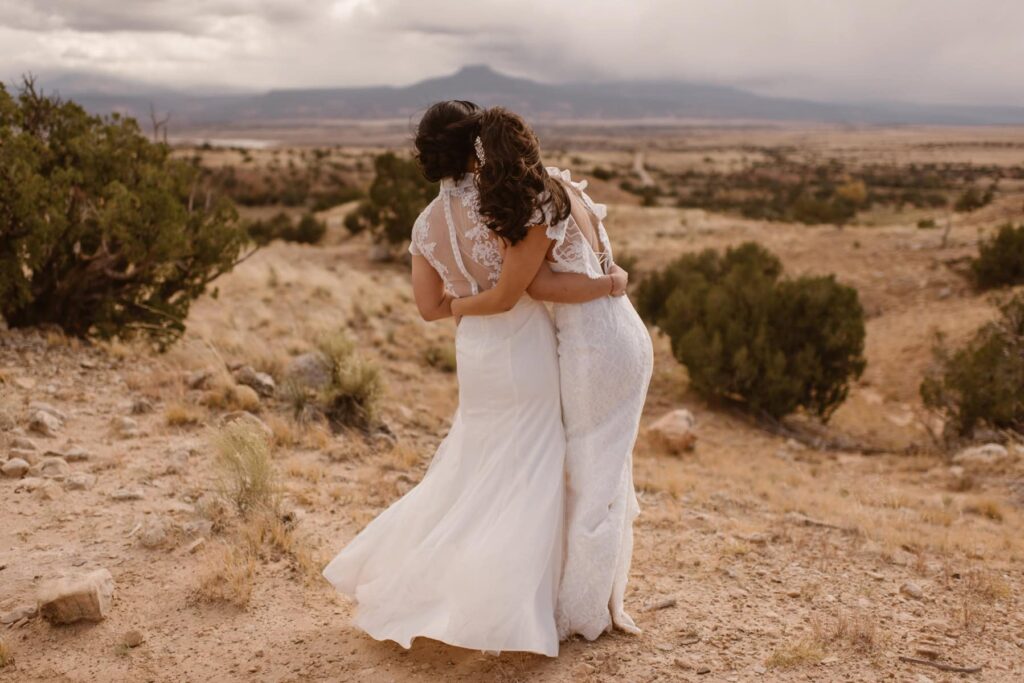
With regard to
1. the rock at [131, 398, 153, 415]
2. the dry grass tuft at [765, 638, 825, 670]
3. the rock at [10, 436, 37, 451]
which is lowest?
the dry grass tuft at [765, 638, 825, 670]

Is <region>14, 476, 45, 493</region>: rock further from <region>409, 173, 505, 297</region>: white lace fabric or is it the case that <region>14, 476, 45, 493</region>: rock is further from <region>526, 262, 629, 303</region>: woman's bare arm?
<region>526, 262, 629, 303</region>: woman's bare arm

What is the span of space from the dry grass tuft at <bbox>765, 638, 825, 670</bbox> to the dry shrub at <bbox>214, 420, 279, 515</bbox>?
2.86 m

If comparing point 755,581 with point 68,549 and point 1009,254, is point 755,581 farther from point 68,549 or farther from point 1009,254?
point 1009,254

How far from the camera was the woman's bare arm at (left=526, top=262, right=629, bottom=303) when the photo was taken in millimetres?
3367

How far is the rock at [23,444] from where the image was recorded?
5.58 metres

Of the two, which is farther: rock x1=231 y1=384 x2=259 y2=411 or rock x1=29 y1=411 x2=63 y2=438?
rock x1=231 y1=384 x2=259 y2=411

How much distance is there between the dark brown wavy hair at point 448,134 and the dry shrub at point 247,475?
247 centimetres

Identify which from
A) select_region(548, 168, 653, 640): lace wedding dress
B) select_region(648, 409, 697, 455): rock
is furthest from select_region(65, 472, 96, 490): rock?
select_region(648, 409, 697, 455): rock

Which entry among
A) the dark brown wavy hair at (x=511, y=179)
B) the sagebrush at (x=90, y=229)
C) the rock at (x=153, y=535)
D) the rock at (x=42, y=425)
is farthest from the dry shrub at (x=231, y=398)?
the dark brown wavy hair at (x=511, y=179)

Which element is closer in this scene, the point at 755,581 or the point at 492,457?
the point at 492,457

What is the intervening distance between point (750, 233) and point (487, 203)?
23.7m

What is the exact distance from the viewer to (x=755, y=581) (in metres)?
4.74

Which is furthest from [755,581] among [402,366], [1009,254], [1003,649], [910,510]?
[1009,254]

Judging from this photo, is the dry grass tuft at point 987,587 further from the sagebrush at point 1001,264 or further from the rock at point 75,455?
the sagebrush at point 1001,264
